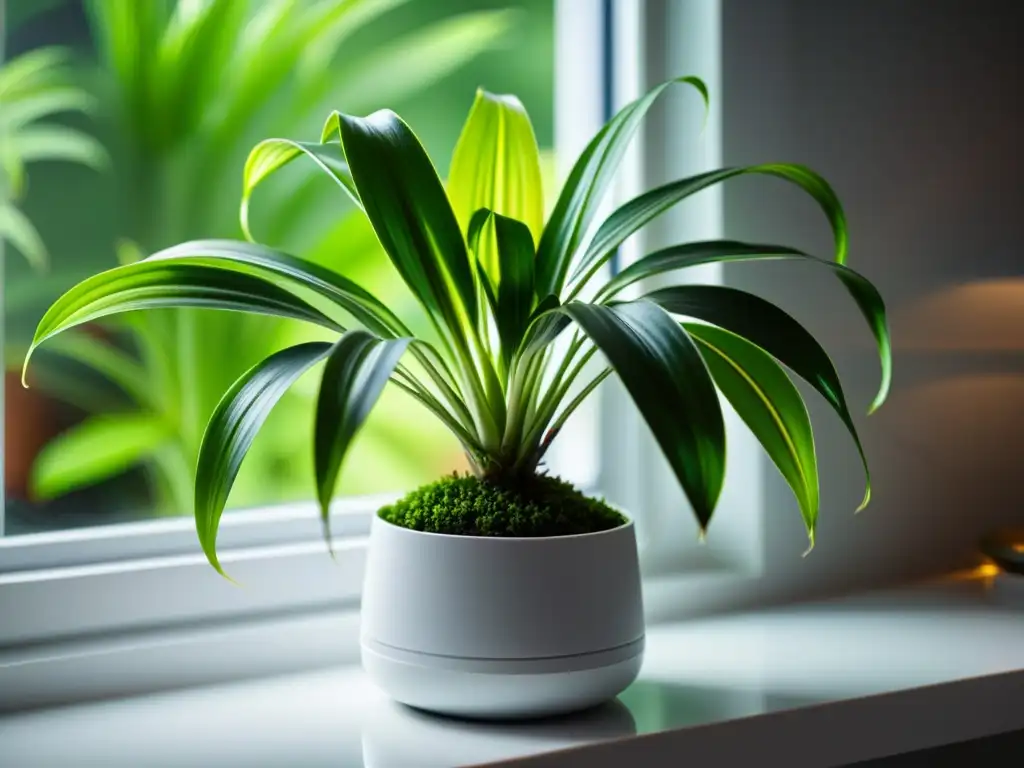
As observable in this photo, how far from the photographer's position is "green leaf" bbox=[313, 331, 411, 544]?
635mm

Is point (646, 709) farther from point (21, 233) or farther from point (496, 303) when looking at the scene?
point (21, 233)

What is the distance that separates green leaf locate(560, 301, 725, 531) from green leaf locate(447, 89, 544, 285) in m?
0.27

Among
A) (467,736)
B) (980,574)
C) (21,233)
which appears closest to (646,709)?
(467,736)

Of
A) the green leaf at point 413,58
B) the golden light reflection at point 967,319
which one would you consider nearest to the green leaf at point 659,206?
the golden light reflection at point 967,319

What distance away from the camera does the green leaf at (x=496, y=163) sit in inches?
38.1

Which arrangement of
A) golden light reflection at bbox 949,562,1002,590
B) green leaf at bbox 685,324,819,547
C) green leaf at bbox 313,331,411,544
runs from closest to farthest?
green leaf at bbox 313,331,411,544 → green leaf at bbox 685,324,819,547 → golden light reflection at bbox 949,562,1002,590

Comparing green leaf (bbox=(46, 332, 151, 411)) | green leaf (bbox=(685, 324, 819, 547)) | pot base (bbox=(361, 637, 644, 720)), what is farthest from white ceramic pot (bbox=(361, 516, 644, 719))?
green leaf (bbox=(46, 332, 151, 411))

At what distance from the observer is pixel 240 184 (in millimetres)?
1352

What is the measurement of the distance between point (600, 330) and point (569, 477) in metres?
0.60

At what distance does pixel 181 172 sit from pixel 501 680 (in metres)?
0.77

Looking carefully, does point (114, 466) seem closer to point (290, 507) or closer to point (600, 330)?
point (290, 507)

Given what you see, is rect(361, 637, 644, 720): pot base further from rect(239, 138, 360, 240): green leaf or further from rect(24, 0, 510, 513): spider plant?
rect(24, 0, 510, 513): spider plant

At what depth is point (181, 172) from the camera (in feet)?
4.33

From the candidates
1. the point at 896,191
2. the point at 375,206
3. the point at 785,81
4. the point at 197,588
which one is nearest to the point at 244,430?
the point at 375,206
